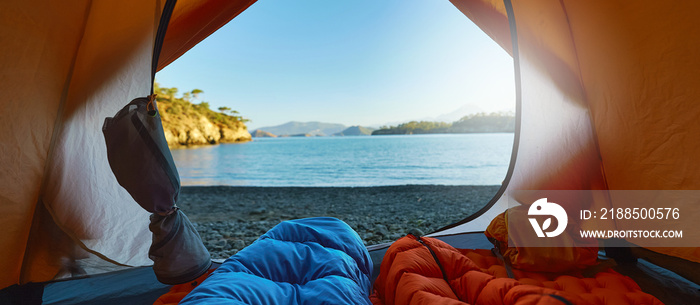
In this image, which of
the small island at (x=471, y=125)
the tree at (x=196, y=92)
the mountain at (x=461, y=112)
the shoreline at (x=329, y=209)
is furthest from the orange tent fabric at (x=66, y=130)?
the mountain at (x=461, y=112)

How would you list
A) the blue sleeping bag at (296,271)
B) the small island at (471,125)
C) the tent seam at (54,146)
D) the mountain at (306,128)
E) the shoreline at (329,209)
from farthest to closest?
the mountain at (306,128) → the small island at (471,125) → the shoreline at (329,209) → the tent seam at (54,146) → the blue sleeping bag at (296,271)

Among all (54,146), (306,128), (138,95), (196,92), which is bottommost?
(54,146)

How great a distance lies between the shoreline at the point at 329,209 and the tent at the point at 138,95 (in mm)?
986

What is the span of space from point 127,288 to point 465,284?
1.68 metres

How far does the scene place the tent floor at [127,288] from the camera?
142cm

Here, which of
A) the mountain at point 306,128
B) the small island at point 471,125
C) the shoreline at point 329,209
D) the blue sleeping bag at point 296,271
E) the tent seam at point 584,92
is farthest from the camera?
the mountain at point 306,128

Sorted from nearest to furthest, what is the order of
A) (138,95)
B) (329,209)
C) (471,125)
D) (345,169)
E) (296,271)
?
1. (296,271)
2. (138,95)
3. (329,209)
4. (345,169)
5. (471,125)

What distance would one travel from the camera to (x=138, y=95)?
1.71 m

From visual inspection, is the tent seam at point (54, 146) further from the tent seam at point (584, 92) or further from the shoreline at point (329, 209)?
the tent seam at point (584, 92)

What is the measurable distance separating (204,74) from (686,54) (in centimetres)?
3499

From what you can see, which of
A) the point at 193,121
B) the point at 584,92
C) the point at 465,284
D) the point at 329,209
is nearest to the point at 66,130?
the point at 465,284

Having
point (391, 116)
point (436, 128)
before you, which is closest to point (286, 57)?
point (391, 116)

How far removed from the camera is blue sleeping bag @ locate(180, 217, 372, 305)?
895 mm

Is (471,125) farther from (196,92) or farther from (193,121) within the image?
(193,121)
